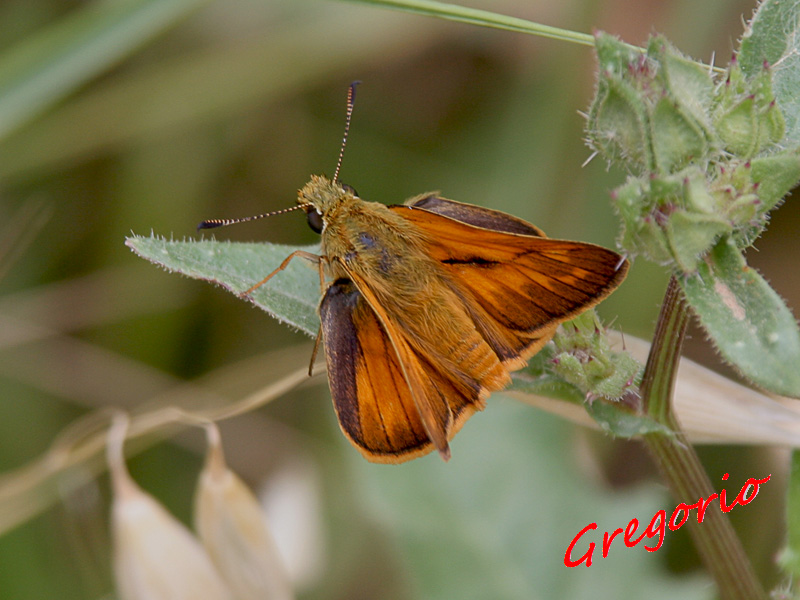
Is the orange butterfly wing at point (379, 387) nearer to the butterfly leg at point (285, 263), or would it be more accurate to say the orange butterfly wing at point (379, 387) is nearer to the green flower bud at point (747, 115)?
the butterfly leg at point (285, 263)

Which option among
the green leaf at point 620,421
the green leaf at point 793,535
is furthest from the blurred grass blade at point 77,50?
the green leaf at point 793,535

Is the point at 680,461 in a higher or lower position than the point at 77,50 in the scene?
lower

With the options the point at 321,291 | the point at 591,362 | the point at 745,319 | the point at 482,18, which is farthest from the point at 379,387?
the point at 482,18

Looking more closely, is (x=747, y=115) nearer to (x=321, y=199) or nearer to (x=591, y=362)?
(x=591, y=362)

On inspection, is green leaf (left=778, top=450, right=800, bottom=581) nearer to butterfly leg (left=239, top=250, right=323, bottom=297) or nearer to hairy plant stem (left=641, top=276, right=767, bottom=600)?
hairy plant stem (left=641, top=276, right=767, bottom=600)

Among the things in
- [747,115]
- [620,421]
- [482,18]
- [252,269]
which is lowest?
[620,421]

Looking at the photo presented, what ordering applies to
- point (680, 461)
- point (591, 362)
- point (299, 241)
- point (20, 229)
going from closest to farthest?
point (591, 362)
point (680, 461)
point (20, 229)
point (299, 241)

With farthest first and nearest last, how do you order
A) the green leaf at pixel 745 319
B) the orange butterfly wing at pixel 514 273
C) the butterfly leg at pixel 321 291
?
1. the butterfly leg at pixel 321 291
2. the orange butterfly wing at pixel 514 273
3. the green leaf at pixel 745 319

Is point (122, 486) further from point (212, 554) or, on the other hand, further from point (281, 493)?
point (281, 493)
